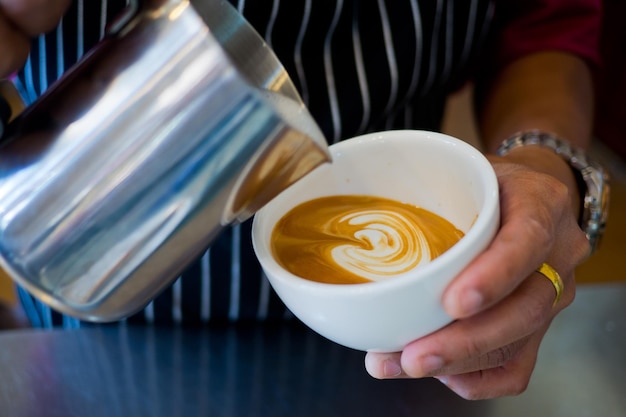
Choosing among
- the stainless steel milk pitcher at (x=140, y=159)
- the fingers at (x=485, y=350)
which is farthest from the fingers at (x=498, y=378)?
the stainless steel milk pitcher at (x=140, y=159)

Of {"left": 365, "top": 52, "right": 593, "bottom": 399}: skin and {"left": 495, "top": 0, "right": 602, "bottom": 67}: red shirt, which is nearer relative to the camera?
Answer: {"left": 365, "top": 52, "right": 593, "bottom": 399}: skin

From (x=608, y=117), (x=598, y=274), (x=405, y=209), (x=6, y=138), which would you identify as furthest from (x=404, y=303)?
(x=608, y=117)

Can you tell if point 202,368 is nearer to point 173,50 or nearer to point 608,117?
point 173,50

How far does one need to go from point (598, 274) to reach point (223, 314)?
3.14 ft

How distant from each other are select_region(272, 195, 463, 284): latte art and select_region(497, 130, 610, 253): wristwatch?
0.64 ft

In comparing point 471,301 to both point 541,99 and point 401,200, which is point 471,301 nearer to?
point 401,200

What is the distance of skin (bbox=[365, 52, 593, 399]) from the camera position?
0.37 meters

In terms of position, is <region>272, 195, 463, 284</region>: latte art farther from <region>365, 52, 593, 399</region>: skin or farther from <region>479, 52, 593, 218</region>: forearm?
<region>479, 52, 593, 218</region>: forearm

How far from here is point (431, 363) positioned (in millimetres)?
392

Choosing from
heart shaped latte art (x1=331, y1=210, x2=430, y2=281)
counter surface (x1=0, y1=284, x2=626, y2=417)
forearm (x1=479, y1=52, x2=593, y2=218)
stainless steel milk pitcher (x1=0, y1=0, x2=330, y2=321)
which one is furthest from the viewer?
forearm (x1=479, y1=52, x2=593, y2=218)

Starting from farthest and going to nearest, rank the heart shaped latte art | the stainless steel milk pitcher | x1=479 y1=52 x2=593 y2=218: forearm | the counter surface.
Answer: x1=479 y1=52 x2=593 y2=218: forearm < the counter surface < the heart shaped latte art < the stainless steel milk pitcher

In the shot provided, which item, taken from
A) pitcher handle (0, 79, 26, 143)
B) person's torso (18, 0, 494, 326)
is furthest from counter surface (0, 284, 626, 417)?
pitcher handle (0, 79, 26, 143)

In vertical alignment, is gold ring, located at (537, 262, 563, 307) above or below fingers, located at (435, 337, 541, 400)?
above

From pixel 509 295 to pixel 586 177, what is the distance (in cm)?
23
